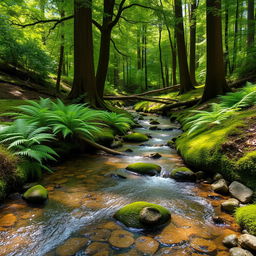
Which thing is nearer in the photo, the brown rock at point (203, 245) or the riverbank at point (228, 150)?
the brown rock at point (203, 245)

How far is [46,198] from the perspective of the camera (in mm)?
3340

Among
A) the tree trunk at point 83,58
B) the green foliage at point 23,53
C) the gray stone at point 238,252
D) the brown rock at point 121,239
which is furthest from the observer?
the green foliage at point 23,53

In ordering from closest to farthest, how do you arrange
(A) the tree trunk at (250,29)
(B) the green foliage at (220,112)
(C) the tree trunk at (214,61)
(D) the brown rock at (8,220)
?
(D) the brown rock at (8,220) < (B) the green foliage at (220,112) < (C) the tree trunk at (214,61) < (A) the tree trunk at (250,29)

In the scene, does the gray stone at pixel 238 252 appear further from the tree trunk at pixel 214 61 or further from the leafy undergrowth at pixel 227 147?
the tree trunk at pixel 214 61

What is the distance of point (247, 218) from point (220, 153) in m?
1.71

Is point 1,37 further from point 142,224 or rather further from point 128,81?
point 128,81

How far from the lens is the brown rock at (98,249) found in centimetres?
224

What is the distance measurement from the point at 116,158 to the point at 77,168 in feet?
3.83

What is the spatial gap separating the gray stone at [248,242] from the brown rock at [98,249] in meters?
1.44

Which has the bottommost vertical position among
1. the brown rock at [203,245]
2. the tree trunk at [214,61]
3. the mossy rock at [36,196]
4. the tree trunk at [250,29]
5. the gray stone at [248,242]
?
the brown rock at [203,245]

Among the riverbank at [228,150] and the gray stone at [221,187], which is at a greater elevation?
the riverbank at [228,150]

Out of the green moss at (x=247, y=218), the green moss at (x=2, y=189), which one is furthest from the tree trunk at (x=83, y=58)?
the green moss at (x=247, y=218)

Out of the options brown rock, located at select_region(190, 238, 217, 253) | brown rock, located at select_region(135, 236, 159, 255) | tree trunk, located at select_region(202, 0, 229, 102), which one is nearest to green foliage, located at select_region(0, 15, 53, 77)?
tree trunk, located at select_region(202, 0, 229, 102)

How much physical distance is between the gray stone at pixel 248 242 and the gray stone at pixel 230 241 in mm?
44
